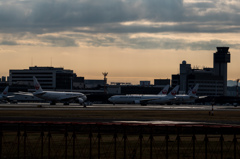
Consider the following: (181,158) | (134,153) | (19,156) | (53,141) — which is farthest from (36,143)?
(181,158)

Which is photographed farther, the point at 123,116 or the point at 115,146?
the point at 123,116

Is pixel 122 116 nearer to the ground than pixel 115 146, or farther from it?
nearer to the ground

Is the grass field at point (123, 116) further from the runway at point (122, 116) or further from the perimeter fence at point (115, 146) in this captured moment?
the perimeter fence at point (115, 146)

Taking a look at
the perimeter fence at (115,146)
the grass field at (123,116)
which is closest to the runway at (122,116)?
the grass field at (123,116)

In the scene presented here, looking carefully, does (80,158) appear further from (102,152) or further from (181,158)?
(181,158)

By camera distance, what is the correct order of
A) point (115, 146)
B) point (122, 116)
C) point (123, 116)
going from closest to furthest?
1. point (115, 146)
2. point (122, 116)
3. point (123, 116)

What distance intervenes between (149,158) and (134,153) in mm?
1496

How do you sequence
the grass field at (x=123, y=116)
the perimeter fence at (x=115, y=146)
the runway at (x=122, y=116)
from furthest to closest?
the grass field at (x=123, y=116), the runway at (x=122, y=116), the perimeter fence at (x=115, y=146)

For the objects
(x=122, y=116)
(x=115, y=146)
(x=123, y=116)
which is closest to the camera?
(x=115, y=146)

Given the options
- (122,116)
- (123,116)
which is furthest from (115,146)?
(123,116)

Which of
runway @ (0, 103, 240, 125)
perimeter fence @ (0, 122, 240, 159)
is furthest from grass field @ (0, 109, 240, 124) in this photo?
perimeter fence @ (0, 122, 240, 159)

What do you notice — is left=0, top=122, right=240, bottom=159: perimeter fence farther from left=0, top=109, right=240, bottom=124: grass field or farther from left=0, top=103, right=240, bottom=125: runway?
left=0, top=109, right=240, bottom=124: grass field

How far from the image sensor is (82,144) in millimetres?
46844

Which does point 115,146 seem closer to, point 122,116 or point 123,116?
point 122,116
